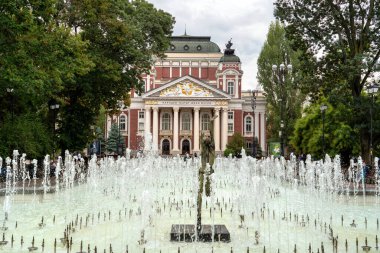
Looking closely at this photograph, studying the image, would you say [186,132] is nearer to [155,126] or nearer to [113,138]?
[155,126]

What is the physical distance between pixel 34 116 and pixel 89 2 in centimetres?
671

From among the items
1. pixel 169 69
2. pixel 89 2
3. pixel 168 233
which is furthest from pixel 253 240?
pixel 169 69

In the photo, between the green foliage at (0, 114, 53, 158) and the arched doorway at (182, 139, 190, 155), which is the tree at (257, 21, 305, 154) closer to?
the arched doorway at (182, 139, 190, 155)

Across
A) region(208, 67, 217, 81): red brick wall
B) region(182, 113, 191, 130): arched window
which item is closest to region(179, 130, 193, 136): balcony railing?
region(182, 113, 191, 130): arched window

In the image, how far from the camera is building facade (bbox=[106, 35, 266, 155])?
5991 cm

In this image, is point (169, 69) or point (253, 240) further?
point (169, 69)

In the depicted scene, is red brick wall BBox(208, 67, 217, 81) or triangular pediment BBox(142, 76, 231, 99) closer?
triangular pediment BBox(142, 76, 231, 99)

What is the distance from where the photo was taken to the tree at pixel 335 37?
2119 centimetres

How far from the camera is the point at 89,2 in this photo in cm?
2238

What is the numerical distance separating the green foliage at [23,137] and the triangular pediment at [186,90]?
37974 mm

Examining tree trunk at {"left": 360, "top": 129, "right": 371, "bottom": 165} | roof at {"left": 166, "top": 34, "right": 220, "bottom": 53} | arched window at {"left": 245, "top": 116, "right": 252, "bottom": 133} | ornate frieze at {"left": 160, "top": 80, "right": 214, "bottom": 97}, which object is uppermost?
roof at {"left": 166, "top": 34, "right": 220, "bottom": 53}

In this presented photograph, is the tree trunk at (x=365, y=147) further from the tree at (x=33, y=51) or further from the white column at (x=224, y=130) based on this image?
the white column at (x=224, y=130)

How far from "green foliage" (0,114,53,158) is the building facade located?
3651cm

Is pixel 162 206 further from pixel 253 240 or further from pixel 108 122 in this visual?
pixel 108 122
